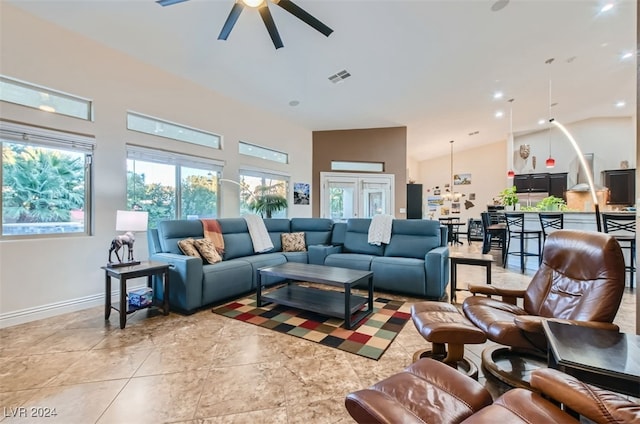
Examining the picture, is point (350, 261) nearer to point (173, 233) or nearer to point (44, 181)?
point (173, 233)

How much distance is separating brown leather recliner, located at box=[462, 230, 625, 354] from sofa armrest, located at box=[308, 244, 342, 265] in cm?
248

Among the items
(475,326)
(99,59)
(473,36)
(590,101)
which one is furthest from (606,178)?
(99,59)

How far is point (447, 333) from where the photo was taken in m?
1.80

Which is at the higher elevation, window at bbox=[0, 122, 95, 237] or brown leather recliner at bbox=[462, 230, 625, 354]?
window at bbox=[0, 122, 95, 237]

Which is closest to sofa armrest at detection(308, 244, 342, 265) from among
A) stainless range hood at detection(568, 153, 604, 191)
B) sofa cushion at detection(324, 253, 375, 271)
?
sofa cushion at detection(324, 253, 375, 271)

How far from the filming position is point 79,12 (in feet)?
9.78

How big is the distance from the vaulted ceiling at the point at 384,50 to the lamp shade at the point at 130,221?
2171 mm

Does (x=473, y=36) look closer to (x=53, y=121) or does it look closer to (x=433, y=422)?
(x=433, y=422)

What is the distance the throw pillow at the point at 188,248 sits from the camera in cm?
347

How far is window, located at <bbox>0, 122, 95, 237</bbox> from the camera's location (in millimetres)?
2908

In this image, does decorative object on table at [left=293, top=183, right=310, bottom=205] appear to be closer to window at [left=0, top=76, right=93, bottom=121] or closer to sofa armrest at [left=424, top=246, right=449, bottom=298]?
sofa armrest at [left=424, top=246, right=449, bottom=298]

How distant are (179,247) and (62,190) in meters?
1.46

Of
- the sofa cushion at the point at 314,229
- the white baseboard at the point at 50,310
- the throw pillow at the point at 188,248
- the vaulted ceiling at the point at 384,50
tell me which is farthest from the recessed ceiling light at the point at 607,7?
the white baseboard at the point at 50,310

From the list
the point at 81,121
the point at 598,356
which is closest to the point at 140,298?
the point at 81,121
